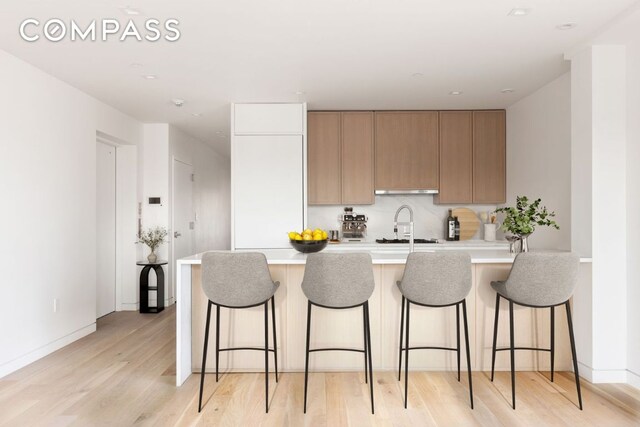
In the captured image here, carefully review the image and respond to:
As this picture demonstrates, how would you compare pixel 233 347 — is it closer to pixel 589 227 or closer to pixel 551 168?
pixel 589 227

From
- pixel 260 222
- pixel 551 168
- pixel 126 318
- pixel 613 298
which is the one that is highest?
pixel 551 168

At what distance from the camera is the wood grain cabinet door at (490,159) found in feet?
18.0

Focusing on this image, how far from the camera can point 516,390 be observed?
3.10 m

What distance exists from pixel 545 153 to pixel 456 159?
1153mm

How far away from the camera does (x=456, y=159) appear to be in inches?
217

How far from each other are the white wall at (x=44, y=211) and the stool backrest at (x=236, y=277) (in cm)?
189

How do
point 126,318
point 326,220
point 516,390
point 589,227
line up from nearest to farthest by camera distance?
point 516,390 → point 589,227 → point 126,318 → point 326,220

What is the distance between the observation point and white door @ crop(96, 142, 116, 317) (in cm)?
543

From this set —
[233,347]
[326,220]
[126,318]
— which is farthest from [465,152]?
[126,318]

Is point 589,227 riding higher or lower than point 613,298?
higher

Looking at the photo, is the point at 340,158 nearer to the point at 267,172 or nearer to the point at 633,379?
the point at 267,172

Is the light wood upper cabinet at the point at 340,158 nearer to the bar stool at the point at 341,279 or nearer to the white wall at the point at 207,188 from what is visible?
the white wall at the point at 207,188

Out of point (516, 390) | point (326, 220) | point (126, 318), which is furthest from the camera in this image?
point (326, 220)

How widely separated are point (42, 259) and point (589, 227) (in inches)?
179
